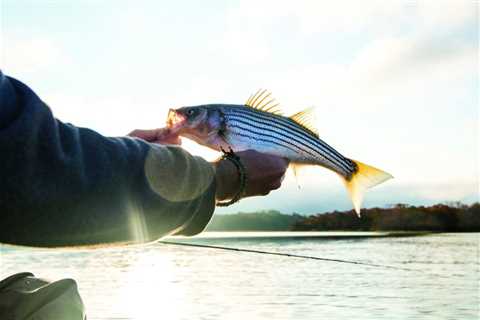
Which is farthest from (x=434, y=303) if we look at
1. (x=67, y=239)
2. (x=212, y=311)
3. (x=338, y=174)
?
(x=67, y=239)

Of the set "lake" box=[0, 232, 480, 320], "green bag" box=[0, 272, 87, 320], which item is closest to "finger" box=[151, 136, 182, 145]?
"green bag" box=[0, 272, 87, 320]

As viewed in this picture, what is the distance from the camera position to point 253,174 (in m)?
3.26

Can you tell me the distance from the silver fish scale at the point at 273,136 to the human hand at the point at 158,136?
293mm

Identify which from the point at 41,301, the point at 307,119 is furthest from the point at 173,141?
the point at 41,301

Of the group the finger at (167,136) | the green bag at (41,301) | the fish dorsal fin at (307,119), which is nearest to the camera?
the green bag at (41,301)

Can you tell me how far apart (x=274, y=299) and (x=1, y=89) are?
14761mm

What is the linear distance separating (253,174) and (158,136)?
23.1 inches

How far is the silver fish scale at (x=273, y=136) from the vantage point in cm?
366

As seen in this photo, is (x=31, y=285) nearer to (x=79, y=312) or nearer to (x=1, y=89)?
(x=79, y=312)

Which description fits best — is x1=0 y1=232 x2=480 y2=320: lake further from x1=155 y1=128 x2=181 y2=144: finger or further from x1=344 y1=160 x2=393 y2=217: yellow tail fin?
x1=155 y1=128 x2=181 y2=144: finger

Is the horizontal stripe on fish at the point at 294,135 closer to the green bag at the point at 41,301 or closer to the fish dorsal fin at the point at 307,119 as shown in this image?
the fish dorsal fin at the point at 307,119

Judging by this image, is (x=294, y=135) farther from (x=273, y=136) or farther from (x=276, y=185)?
(x=276, y=185)

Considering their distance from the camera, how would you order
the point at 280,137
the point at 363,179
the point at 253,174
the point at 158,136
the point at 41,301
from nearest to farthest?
the point at 41,301 → the point at 253,174 → the point at 158,136 → the point at 280,137 → the point at 363,179

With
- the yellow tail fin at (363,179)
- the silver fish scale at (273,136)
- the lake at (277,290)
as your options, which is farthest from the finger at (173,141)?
the lake at (277,290)
